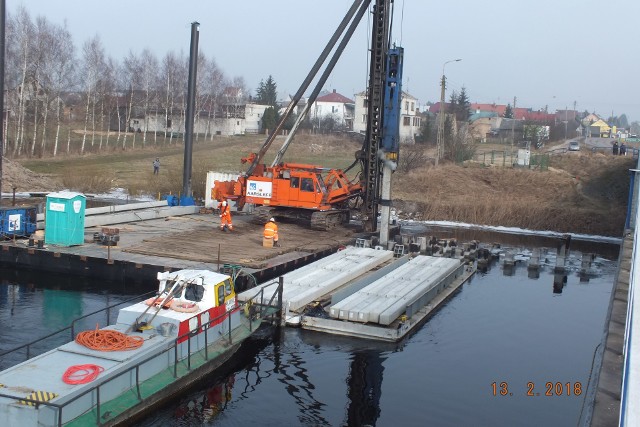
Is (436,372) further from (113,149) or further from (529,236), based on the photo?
(113,149)

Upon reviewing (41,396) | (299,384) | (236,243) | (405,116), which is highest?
(405,116)

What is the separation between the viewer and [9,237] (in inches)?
945

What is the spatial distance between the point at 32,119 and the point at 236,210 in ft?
116

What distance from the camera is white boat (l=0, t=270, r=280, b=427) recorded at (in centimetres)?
1038

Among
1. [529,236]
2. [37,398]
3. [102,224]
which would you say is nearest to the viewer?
[37,398]

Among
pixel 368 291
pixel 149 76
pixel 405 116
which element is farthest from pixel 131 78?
pixel 368 291

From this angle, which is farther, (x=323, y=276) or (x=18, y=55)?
(x=18, y=55)

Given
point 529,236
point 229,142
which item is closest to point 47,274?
point 529,236

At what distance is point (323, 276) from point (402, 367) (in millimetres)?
6103

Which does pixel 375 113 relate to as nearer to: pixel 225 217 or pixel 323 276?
pixel 225 217

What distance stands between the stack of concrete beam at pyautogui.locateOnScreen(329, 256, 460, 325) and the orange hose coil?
6.24 m

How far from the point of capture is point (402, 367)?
15688 millimetres

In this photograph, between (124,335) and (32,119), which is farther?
(32,119)

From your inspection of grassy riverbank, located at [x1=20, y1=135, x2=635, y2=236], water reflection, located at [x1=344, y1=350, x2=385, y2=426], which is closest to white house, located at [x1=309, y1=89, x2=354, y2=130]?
grassy riverbank, located at [x1=20, y1=135, x2=635, y2=236]
